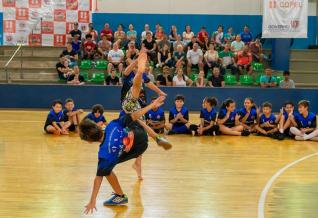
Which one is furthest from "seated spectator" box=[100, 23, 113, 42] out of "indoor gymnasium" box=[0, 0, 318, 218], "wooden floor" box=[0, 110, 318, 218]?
"wooden floor" box=[0, 110, 318, 218]

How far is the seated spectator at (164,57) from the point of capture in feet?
68.3

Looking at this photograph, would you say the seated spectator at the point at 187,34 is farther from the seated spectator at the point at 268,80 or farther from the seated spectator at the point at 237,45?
the seated spectator at the point at 268,80

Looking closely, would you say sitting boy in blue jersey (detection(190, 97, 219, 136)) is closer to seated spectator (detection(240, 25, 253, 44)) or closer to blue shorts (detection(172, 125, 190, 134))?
blue shorts (detection(172, 125, 190, 134))

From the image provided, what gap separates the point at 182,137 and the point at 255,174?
4.35 metres

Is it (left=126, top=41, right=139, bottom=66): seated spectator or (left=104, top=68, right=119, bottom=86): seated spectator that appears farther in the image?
(left=126, top=41, right=139, bottom=66): seated spectator

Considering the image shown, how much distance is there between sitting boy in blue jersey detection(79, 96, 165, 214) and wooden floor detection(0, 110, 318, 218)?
58 cm

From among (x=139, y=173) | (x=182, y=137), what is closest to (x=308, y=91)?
(x=182, y=137)

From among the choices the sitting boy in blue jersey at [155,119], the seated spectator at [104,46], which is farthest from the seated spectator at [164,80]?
the sitting boy in blue jersey at [155,119]

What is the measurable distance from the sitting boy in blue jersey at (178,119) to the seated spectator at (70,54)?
25.7 ft

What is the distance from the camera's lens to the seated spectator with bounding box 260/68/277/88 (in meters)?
19.5

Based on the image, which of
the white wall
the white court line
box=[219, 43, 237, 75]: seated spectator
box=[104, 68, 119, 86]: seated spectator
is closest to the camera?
the white court line

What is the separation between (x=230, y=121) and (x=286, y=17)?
21.6 feet

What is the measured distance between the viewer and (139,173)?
30.4 ft

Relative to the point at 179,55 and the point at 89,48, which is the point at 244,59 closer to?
the point at 179,55
